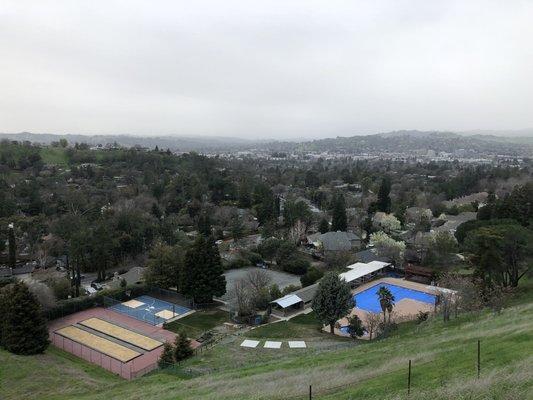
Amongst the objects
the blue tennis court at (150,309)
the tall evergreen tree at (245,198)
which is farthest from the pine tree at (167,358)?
the tall evergreen tree at (245,198)

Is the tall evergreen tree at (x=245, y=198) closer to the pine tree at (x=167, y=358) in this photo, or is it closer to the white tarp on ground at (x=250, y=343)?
the white tarp on ground at (x=250, y=343)

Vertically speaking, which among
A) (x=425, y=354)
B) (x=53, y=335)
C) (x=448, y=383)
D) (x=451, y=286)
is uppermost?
(x=448, y=383)

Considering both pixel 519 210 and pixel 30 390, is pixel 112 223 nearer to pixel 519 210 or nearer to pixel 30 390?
pixel 30 390

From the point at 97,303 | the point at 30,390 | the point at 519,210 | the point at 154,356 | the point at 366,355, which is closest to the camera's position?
the point at 366,355

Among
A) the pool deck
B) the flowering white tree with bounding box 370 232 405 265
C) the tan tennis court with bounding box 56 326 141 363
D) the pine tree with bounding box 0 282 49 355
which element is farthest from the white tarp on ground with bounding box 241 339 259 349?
the flowering white tree with bounding box 370 232 405 265

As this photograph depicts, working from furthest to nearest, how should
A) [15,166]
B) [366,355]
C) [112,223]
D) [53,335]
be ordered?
1. [15,166]
2. [112,223]
3. [53,335]
4. [366,355]

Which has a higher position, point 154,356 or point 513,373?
point 513,373

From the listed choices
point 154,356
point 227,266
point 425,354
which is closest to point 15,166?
point 227,266
